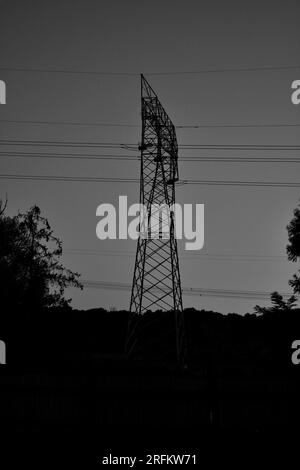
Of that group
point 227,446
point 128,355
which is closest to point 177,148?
point 128,355

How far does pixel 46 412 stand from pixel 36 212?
3256 cm

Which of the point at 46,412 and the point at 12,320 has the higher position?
the point at 12,320

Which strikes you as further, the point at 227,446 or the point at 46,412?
the point at 46,412

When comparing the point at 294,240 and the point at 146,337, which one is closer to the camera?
the point at 294,240

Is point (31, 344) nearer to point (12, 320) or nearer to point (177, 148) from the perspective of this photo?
point (12, 320)

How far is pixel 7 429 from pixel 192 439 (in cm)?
457

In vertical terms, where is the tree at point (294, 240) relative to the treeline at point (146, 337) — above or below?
above

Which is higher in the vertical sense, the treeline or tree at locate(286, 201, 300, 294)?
tree at locate(286, 201, 300, 294)

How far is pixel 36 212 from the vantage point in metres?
45.8

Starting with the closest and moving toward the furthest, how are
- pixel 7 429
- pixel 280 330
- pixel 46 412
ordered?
pixel 7 429 < pixel 46 412 < pixel 280 330

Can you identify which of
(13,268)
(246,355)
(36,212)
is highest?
(36,212)
